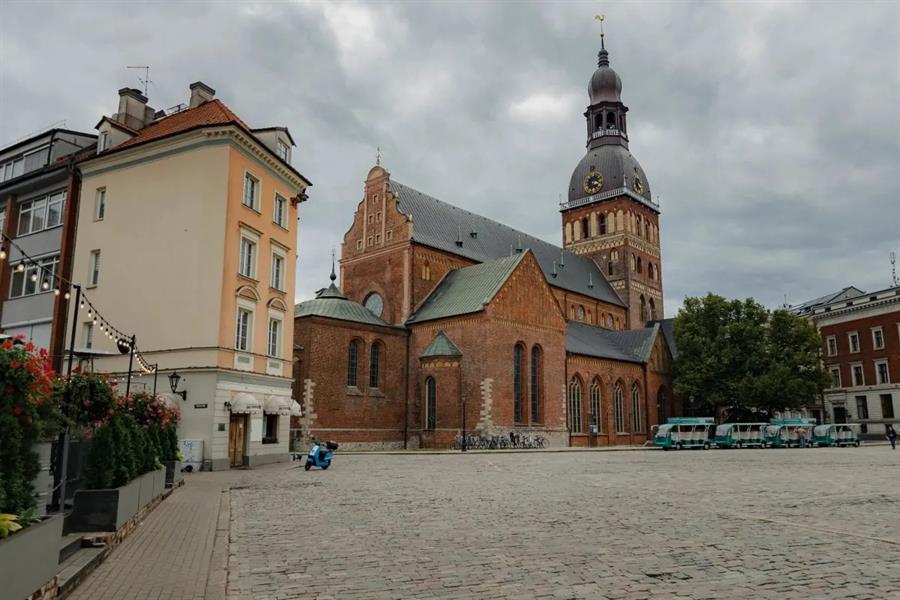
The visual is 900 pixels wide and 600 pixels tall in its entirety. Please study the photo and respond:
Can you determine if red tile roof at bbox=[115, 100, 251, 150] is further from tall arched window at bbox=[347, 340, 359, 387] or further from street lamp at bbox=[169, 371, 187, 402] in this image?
tall arched window at bbox=[347, 340, 359, 387]

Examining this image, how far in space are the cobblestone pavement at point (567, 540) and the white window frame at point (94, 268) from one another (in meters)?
15.6

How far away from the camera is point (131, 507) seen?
38.2 feet

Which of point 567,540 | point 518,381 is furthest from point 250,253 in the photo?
point 518,381

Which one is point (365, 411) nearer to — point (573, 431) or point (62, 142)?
point (573, 431)

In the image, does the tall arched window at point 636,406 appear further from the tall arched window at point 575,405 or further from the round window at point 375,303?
the round window at point 375,303

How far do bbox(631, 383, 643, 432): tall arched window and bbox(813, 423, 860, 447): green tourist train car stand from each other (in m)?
13.9

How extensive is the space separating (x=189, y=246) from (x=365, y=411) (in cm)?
2103

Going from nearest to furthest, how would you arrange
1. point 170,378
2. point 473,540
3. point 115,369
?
point 473,540 < point 170,378 < point 115,369

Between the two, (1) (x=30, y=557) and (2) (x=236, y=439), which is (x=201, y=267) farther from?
(1) (x=30, y=557)

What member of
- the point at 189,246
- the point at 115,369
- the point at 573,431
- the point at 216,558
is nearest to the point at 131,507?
the point at 216,558

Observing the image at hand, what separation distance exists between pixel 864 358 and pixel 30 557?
241ft

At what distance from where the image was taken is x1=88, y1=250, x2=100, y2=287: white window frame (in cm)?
3036

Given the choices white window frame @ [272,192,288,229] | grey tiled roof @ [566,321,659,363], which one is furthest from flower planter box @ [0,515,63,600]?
grey tiled roof @ [566,321,659,363]

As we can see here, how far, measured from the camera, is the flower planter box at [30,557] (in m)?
5.69
